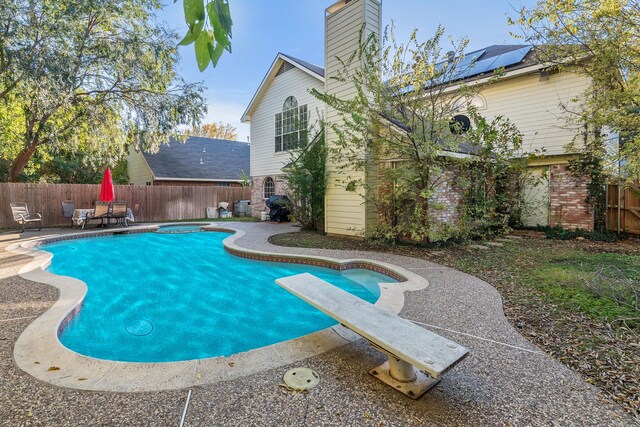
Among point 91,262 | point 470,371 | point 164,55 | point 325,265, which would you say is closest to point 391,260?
point 325,265

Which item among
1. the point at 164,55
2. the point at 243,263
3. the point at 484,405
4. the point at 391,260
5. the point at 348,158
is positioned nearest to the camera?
the point at 484,405

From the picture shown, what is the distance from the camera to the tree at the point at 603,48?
18.3ft

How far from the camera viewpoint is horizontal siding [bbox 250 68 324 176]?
44.1 ft

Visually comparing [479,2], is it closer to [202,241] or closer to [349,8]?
[349,8]

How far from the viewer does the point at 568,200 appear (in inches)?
395

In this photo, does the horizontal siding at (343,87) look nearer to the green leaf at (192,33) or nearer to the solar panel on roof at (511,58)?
the solar panel on roof at (511,58)

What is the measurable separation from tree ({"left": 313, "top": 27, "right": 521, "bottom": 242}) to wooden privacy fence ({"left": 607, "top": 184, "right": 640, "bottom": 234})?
3.74 meters

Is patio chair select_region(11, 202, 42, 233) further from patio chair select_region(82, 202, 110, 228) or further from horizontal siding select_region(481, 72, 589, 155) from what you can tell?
horizontal siding select_region(481, 72, 589, 155)

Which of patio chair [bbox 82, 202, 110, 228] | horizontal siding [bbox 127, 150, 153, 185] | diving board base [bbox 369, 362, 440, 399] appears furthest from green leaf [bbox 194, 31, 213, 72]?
horizontal siding [bbox 127, 150, 153, 185]

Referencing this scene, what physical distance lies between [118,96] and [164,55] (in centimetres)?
275

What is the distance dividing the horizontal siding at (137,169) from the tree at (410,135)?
16.1m

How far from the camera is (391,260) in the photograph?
6750 millimetres

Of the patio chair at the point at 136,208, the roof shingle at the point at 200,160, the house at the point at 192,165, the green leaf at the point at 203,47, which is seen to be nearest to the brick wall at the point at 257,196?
the house at the point at 192,165

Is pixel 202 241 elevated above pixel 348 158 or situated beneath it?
situated beneath
